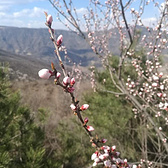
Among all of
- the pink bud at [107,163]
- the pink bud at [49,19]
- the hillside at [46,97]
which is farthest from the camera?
the hillside at [46,97]

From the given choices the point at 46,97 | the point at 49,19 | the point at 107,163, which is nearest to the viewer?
the point at 49,19

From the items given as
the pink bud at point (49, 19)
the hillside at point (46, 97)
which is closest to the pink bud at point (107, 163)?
the pink bud at point (49, 19)

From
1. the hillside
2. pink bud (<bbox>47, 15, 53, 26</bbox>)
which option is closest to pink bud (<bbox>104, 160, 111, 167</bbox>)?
pink bud (<bbox>47, 15, 53, 26</bbox>)

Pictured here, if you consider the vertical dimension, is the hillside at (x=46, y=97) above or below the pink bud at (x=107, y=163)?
below

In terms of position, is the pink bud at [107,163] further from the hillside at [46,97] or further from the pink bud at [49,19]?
the hillside at [46,97]

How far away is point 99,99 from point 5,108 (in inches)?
A: 173

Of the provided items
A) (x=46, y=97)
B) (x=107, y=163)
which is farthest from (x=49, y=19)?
(x=46, y=97)

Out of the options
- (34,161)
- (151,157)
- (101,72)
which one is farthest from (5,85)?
(151,157)

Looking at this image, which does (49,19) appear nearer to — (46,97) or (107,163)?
(107,163)

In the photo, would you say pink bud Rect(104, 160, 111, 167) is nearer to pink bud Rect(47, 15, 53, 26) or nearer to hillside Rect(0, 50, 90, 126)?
pink bud Rect(47, 15, 53, 26)

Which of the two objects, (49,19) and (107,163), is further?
(107,163)

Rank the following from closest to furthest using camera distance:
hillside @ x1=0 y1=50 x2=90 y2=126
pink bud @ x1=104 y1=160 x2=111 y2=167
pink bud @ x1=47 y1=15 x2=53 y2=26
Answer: pink bud @ x1=47 y1=15 x2=53 y2=26 → pink bud @ x1=104 y1=160 x2=111 y2=167 → hillside @ x1=0 y1=50 x2=90 y2=126

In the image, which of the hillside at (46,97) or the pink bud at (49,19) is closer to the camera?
the pink bud at (49,19)

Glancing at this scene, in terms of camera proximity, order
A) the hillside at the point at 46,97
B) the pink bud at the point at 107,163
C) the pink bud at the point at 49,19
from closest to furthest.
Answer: the pink bud at the point at 49,19 → the pink bud at the point at 107,163 → the hillside at the point at 46,97
